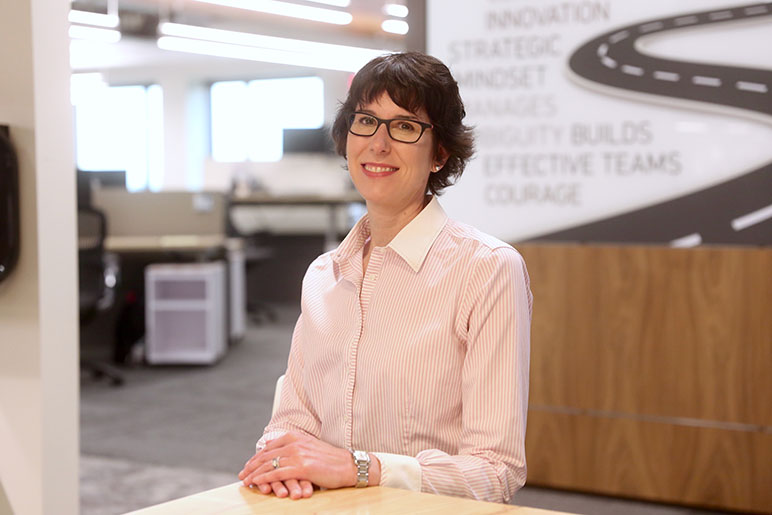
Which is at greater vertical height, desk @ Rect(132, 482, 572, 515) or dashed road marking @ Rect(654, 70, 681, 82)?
dashed road marking @ Rect(654, 70, 681, 82)

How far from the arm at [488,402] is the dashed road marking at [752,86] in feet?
7.63

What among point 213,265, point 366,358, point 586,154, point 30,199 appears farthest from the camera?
point 213,265

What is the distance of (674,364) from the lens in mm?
3176

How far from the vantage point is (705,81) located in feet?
10.9

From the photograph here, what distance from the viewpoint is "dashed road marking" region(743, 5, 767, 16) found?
3189 millimetres

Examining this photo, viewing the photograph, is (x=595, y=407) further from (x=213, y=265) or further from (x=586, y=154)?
(x=213, y=265)

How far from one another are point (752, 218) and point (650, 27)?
89cm

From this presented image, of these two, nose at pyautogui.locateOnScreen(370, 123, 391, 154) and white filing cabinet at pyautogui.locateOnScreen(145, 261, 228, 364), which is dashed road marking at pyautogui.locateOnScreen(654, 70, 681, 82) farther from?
white filing cabinet at pyautogui.locateOnScreen(145, 261, 228, 364)

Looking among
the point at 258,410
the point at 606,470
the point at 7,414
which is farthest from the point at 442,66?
the point at 258,410

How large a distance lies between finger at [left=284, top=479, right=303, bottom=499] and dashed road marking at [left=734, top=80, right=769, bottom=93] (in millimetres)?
2783

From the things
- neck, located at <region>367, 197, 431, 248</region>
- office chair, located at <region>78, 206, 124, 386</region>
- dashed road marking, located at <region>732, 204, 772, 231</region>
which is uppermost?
neck, located at <region>367, 197, 431, 248</region>

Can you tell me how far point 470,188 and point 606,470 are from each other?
53.6 inches

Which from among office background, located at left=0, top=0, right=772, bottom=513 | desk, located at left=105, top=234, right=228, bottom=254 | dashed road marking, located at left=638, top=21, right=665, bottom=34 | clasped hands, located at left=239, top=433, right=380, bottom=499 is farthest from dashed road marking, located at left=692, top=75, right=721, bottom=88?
desk, located at left=105, top=234, right=228, bottom=254

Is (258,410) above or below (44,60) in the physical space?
below
